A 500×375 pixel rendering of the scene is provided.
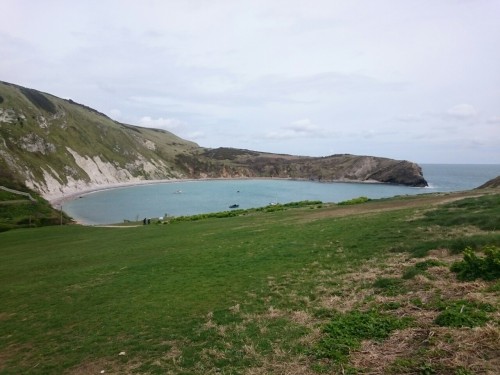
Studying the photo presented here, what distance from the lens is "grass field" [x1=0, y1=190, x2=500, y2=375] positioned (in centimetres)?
748

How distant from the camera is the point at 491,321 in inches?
293

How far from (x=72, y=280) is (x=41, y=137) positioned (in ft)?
462

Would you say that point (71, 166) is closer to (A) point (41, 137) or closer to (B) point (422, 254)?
(A) point (41, 137)

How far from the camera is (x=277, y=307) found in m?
11.0

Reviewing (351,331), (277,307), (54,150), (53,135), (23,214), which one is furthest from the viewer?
(53,135)

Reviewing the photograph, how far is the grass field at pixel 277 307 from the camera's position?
7.48 meters

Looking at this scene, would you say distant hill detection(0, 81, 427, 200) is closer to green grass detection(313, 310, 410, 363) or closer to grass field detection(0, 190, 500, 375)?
grass field detection(0, 190, 500, 375)

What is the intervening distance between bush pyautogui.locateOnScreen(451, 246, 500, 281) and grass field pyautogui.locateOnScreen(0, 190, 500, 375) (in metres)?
0.38

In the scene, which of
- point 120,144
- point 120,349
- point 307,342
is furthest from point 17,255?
point 120,144

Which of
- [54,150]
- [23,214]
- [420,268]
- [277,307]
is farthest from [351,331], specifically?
[54,150]

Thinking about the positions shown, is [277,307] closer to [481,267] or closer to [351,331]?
[351,331]

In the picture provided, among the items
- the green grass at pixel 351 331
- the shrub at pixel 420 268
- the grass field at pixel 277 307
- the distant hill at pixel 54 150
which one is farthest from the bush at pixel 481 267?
the distant hill at pixel 54 150

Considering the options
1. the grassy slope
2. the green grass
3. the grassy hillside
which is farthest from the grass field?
the grassy slope

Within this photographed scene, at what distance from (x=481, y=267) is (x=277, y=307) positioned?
5.84 metres
